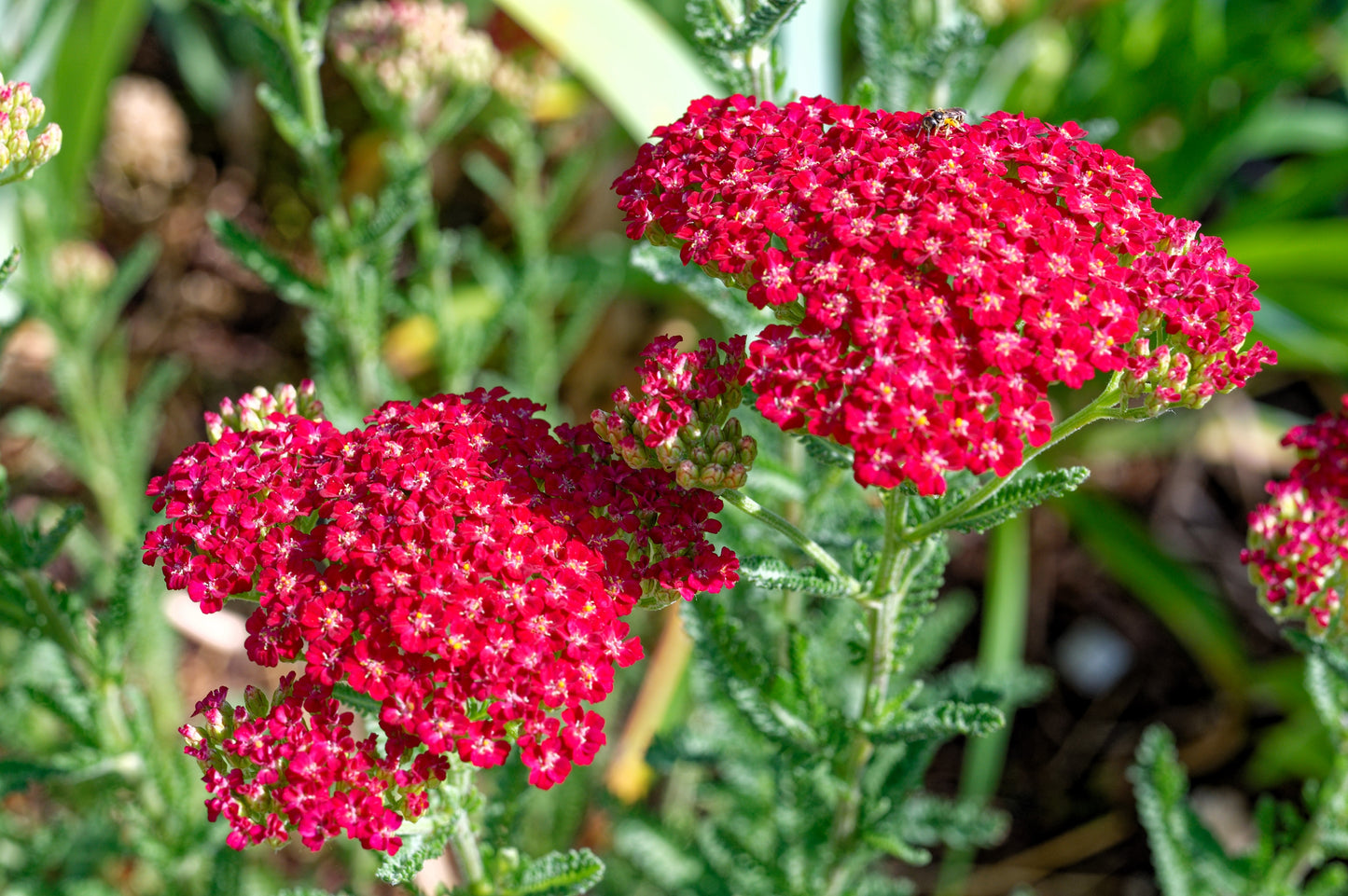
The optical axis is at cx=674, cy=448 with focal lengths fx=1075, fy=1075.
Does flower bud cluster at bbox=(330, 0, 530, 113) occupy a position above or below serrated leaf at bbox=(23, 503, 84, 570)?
above

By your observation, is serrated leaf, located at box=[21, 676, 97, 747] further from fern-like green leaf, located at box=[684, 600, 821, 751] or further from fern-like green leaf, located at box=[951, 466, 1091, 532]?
fern-like green leaf, located at box=[951, 466, 1091, 532]

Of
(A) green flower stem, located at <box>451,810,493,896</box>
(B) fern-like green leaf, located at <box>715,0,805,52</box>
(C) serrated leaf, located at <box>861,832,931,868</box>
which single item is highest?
(B) fern-like green leaf, located at <box>715,0,805,52</box>

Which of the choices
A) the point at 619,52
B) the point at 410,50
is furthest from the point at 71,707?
the point at 619,52

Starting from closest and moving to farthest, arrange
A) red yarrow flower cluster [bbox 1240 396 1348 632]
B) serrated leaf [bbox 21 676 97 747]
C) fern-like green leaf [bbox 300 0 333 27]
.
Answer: red yarrow flower cluster [bbox 1240 396 1348 632] < serrated leaf [bbox 21 676 97 747] < fern-like green leaf [bbox 300 0 333 27]

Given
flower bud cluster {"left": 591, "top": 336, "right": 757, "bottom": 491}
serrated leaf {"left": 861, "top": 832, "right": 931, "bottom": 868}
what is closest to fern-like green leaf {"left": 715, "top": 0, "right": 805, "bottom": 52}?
flower bud cluster {"left": 591, "top": 336, "right": 757, "bottom": 491}

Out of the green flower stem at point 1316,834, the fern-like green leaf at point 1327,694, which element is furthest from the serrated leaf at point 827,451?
the green flower stem at point 1316,834

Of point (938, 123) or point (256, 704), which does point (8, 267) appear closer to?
point (256, 704)

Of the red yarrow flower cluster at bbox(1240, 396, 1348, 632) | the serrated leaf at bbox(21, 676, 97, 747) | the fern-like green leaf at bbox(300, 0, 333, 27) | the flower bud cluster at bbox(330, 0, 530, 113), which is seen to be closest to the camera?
the red yarrow flower cluster at bbox(1240, 396, 1348, 632)
